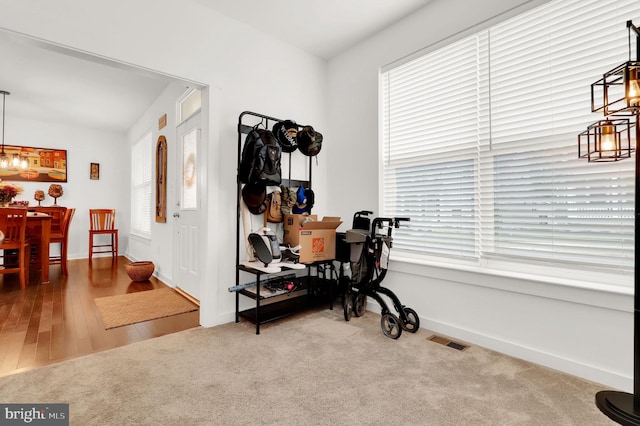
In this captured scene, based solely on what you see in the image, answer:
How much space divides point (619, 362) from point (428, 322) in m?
1.21

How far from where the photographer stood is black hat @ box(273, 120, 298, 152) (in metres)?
3.15

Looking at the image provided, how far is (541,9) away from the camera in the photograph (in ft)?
7.18

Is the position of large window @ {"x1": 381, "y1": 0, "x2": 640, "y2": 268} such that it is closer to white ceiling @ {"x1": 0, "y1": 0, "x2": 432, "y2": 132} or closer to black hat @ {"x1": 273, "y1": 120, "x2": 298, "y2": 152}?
white ceiling @ {"x1": 0, "y1": 0, "x2": 432, "y2": 132}

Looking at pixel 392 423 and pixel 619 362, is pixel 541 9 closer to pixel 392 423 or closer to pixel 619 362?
pixel 619 362

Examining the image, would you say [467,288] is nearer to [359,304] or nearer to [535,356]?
[535,356]

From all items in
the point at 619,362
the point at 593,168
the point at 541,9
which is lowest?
A: the point at 619,362

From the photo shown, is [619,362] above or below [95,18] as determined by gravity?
below

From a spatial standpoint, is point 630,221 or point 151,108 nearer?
point 630,221

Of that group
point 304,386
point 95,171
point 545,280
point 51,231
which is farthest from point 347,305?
point 95,171

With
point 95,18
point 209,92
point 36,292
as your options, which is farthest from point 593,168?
point 36,292

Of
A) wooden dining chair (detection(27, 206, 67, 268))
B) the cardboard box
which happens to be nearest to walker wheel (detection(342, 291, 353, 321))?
the cardboard box

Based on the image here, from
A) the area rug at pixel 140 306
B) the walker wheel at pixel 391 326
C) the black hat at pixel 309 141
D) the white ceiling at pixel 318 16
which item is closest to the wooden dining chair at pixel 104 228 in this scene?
the area rug at pixel 140 306

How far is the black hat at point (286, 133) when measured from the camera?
3.15 meters

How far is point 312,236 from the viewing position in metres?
2.86
